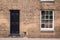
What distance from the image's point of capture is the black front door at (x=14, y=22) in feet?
89.9

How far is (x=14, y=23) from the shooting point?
27500 mm

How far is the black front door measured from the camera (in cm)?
2741

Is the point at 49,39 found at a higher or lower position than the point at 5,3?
lower

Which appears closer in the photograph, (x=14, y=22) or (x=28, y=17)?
(x=28, y=17)

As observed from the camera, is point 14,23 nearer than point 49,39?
No

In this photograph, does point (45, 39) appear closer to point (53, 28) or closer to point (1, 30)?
point (53, 28)

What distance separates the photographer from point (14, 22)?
27516 mm

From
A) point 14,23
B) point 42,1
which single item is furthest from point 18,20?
point 42,1

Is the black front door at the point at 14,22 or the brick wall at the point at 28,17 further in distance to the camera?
the black front door at the point at 14,22

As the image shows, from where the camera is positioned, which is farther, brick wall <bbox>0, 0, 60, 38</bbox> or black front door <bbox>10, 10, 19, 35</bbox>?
black front door <bbox>10, 10, 19, 35</bbox>

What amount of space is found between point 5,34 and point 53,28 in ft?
13.7

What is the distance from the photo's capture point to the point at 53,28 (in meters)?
27.1

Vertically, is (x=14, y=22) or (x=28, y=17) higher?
(x=28, y=17)

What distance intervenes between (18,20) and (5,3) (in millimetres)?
1861
